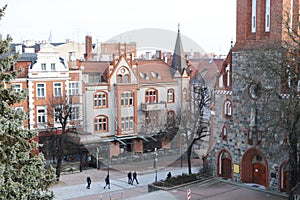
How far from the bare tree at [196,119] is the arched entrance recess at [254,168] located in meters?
4.92

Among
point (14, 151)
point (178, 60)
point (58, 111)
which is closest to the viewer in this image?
point (14, 151)

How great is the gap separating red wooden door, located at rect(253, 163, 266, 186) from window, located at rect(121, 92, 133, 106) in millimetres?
15361

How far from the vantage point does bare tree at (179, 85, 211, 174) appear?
30.6 meters

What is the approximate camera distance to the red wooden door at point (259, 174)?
931 inches

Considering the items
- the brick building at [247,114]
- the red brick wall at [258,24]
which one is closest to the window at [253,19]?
the brick building at [247,114]

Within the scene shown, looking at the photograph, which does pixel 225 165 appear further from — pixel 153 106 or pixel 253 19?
pixel 153 106

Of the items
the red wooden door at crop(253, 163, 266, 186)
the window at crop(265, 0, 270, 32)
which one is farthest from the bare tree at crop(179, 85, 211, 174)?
the window at crop(265, 0, 270, 32)

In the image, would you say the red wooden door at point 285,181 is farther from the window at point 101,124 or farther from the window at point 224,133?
the window at point 101,124

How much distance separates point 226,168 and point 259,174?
95.1 inches

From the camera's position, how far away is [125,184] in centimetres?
2778

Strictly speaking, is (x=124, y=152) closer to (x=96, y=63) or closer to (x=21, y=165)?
(x=96, y=63)

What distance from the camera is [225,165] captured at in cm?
2580

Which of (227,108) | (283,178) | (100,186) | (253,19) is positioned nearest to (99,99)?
(100,186)

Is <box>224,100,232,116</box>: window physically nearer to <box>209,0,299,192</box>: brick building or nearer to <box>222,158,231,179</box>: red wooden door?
<box>209,0,299,192</box>: brick building
